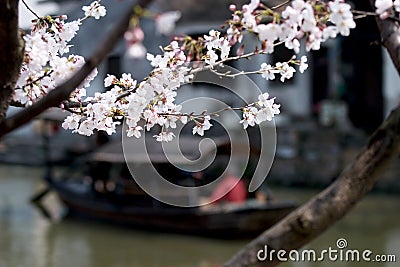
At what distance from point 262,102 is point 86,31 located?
1784 centimetres

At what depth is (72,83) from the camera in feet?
3.94

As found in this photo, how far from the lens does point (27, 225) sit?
11047 millimetres

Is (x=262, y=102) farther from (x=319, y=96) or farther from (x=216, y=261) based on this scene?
(x=319, y=96)

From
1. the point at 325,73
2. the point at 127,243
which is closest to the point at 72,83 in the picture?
the point at 127,243

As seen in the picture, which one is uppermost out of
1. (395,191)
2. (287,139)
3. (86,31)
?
(86,31)

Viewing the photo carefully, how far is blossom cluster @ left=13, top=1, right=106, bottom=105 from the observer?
1.81 metres

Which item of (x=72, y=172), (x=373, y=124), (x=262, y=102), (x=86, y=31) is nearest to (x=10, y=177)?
(x=86, y=31)

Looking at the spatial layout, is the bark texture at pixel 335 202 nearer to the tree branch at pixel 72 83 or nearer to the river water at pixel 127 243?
the tree branch at pixel 72 83

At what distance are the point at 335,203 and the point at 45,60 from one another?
2.70ft

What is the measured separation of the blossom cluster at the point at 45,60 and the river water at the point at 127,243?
643 centimetres

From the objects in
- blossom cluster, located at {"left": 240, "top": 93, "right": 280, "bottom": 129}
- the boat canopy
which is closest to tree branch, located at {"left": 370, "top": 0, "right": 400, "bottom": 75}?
blossom cluster, located at {"left": 240, "top": 93, "right": 280, "bottom": 129}

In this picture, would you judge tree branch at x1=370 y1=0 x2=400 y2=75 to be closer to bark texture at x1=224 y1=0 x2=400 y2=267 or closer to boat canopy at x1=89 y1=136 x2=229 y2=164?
bark texture at x1=224 y1=0 x2=400 y2=267

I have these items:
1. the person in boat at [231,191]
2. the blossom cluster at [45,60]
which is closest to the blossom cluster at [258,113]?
the blossom cluster at [45,60]

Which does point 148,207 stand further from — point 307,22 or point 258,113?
point 307,22
